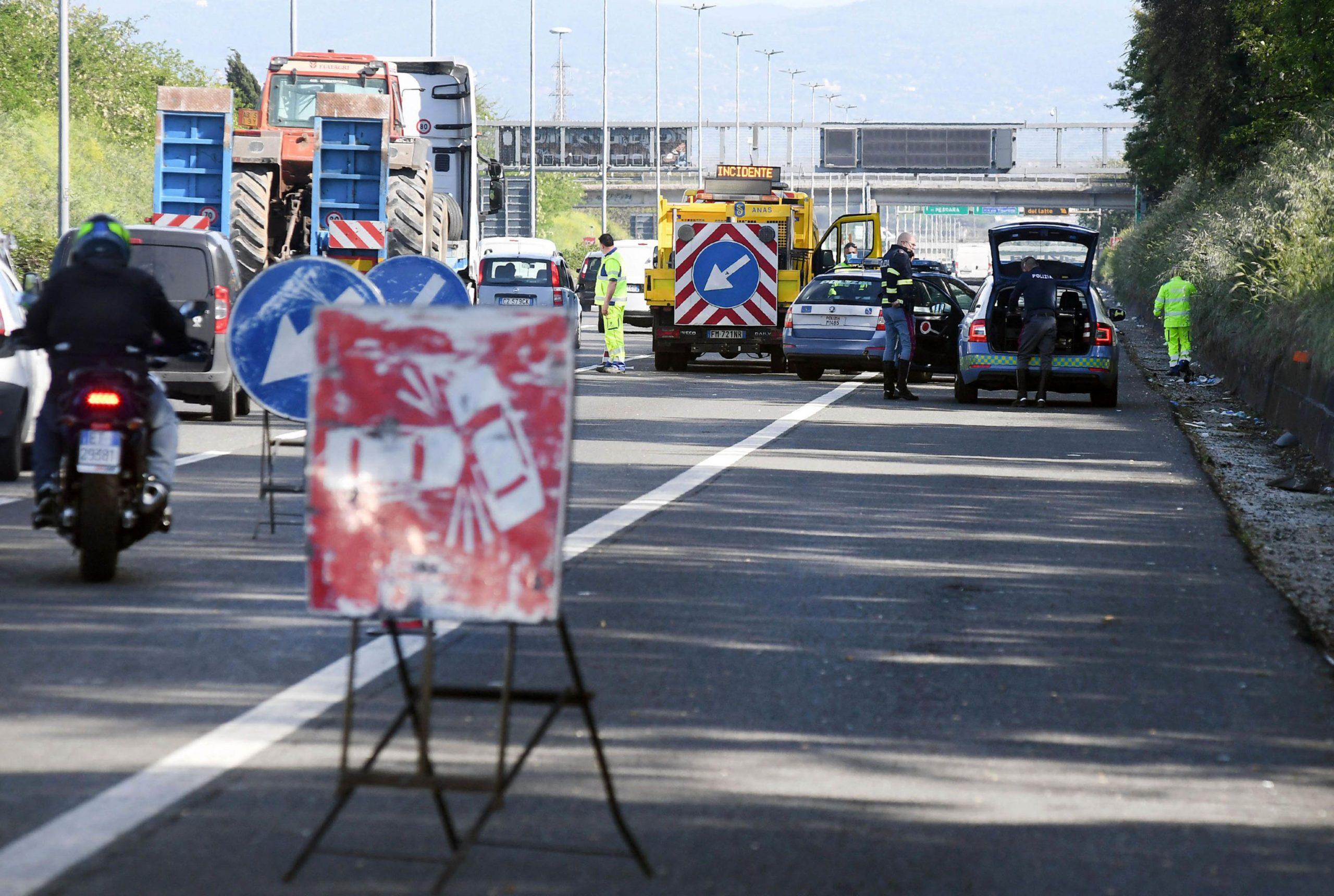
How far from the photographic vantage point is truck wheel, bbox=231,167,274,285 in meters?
27.0

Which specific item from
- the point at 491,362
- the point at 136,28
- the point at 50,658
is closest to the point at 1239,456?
the point at 50,658

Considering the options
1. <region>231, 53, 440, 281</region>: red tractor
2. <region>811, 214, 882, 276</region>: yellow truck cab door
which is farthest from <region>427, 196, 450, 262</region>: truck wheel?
<region>811, 214, 882, 276</region>: yellow truck cab door

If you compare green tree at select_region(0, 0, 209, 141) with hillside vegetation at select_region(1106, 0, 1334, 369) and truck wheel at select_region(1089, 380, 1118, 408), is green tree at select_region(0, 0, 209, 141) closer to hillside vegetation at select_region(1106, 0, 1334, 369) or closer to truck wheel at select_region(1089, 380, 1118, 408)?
hillside vegetation at select_region(1106, 0, 1334, 369)

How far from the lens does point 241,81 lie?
104 m

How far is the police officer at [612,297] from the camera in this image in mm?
29250

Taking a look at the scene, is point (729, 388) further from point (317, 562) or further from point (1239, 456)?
point (317, 562)

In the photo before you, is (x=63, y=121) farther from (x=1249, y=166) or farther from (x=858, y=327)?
(x=1249, y=166)

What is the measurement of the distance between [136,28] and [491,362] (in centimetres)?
8049

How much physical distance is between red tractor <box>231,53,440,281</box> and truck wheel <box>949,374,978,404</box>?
6.91m

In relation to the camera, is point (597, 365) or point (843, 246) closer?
point (597, 365)

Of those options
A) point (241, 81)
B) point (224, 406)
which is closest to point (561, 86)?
point (241, 81)

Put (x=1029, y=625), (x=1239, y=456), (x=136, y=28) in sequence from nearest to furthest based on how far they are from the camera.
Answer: (x=1029, y=625) < (x=1239, y=456) < (x=136, y=28)

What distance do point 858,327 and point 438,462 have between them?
23443 millimetres

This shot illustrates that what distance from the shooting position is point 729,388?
27.0m
